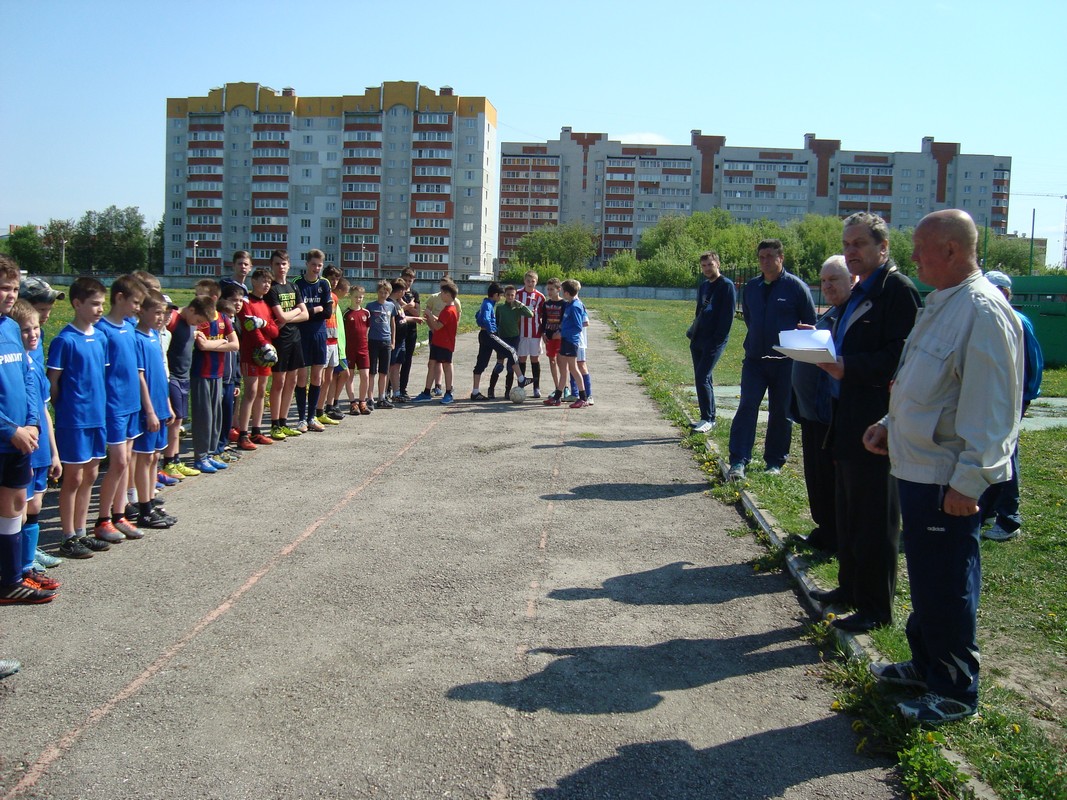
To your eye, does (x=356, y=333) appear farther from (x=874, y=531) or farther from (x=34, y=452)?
(x=874, y=531)

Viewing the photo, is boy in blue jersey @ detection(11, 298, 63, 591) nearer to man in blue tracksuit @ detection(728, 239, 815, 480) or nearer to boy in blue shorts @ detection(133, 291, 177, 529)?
boy in blue shorts @ detection(133, 291, 177, 529)

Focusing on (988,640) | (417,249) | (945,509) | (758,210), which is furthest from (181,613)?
(758,210)

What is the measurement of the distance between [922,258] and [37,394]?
477cm

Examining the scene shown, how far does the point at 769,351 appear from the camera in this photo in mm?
8820

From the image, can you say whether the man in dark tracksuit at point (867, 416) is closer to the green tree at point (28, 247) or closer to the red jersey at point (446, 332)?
the red jersey at point (446, 332)

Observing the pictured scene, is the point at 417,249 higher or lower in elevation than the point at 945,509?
higher

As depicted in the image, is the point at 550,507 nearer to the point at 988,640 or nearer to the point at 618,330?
the point at 988,640

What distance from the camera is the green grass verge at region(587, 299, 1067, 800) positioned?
3.47 m

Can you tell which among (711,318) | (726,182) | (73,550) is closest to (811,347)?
(73,550)

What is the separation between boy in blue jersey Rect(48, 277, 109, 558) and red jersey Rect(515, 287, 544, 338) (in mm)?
8969

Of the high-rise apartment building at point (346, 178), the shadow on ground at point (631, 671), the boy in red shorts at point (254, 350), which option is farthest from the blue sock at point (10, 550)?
the high-rise apartment building at point (346, 178)

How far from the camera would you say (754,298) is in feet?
29.3

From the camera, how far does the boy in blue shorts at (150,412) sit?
6957 millimetres

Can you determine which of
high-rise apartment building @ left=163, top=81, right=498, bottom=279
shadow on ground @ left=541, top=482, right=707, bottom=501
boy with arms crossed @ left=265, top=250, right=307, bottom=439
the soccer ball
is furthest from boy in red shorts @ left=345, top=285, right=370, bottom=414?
high-rise apartment building @ left=163, top=81, right=498, bottom=279
